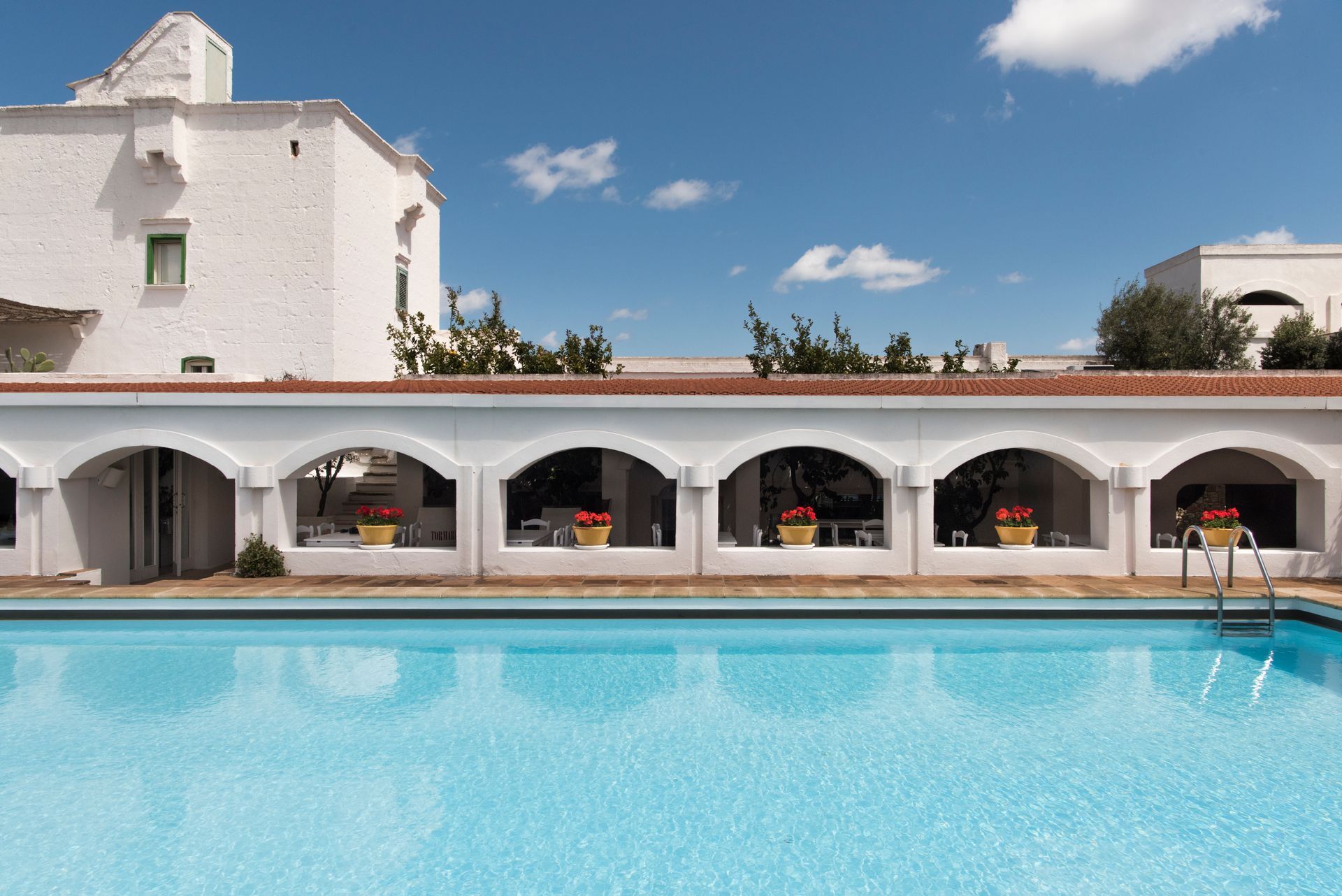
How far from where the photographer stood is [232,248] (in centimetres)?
2236

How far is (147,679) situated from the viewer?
9242 millimetres

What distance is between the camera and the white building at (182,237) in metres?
22.2

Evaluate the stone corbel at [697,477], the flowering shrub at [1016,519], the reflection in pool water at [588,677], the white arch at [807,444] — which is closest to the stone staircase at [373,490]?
the stone corbel at [697,477]

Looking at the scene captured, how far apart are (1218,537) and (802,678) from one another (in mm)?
8723

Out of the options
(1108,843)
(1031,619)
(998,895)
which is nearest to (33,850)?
(998,895)

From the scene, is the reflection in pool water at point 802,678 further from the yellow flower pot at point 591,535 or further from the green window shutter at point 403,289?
the green window shutter at point 403,289

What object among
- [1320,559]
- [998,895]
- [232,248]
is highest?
[232,248]

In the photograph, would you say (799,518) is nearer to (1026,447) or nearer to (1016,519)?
(1016,519)

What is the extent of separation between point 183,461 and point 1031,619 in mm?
15362

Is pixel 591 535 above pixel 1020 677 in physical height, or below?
above

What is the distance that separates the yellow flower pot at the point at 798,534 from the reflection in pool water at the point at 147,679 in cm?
848

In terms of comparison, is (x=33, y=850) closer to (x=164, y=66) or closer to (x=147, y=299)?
(x=147, y=299)

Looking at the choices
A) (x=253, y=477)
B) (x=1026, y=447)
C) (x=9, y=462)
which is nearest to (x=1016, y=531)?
(x=1026, y=447)

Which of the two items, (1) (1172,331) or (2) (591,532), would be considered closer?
(2) (591,532)
